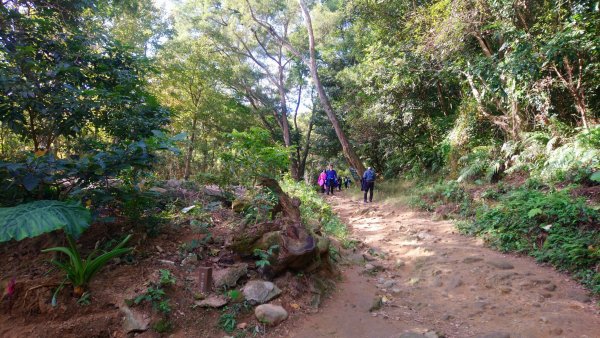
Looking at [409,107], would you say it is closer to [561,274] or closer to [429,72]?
[429,72]

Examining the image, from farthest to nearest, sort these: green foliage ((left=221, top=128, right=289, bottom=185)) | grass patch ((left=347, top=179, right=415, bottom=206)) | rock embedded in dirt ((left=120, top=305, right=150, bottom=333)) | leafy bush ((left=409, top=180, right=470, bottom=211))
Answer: grass patch ((left=347, top=179, right=415, bottom=206)) < leafy bush ((left=409, top=180, right=470, bottom=211)) < green foliage ((left=221, top=128, right=289, bottom=185)) < rock embedded in dirt ((left=120, top=305, right=150, bottom=333))

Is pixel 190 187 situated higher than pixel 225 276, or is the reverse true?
pixel 190 187

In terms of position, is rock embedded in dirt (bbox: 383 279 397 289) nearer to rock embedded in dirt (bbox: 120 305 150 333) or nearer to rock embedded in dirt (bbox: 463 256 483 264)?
rock embedded in dirt (bbox: 463 256 483 264)

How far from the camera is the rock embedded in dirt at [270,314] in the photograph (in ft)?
10.5

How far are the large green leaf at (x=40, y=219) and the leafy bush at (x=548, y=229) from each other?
5442 mm

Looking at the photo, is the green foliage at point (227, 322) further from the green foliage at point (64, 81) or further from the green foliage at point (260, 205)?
the green foliage at point (64, 81)

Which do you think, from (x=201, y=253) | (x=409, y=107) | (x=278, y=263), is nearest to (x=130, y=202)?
(x=201, y=253)

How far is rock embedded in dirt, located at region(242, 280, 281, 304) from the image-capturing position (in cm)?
338

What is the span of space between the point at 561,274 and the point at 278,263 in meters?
3.76

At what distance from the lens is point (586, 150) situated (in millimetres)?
5891

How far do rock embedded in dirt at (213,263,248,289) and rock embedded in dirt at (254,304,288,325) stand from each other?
44 cm

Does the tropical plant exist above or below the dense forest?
below

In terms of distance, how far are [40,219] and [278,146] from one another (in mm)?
6750

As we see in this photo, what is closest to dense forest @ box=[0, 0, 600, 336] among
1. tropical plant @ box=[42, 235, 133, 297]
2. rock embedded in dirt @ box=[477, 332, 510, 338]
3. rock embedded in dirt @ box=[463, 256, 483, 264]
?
tropical plant @ box=[42, 235, 133, 297]
